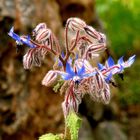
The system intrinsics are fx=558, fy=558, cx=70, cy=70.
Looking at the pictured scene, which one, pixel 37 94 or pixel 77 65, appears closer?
pixel 77 65

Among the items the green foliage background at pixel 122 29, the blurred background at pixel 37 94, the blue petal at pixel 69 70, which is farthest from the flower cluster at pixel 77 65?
the green foliage background at pixel 122 29

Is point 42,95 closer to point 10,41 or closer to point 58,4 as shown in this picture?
point 10,41

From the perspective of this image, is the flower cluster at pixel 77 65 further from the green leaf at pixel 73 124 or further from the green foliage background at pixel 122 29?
the green foliage background at pixel 122 29

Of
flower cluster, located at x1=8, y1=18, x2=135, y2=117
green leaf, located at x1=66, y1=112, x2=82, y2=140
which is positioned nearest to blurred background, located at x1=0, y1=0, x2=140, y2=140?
flower cluster, located at x1=8, y1=18, x2=135, y2=117

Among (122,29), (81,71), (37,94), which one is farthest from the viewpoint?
(122,29)

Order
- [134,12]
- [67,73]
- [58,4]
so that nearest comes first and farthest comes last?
1. [67,73]
2. [58,4]
3. [134,12]

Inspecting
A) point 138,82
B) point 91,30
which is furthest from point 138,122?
point 91,30

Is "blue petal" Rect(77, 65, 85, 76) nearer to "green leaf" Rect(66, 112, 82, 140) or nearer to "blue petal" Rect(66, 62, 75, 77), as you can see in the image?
"blue petal" Rect(66, 62, 75, 77)

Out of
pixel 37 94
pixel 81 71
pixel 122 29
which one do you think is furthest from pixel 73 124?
pixel 122 29

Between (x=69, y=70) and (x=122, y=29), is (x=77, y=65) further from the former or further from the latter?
(x=122, y=29)
